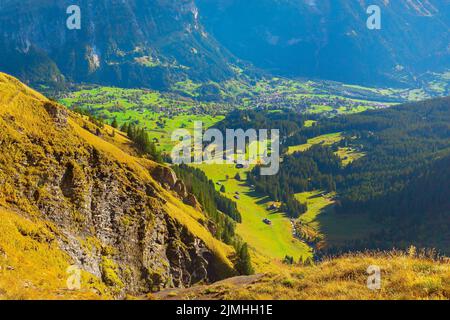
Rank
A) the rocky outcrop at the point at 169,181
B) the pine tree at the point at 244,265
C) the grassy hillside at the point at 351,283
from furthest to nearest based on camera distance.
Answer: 1. the rocky outcrop at the point at 169,181
2. the pine tree at the point at 244,265
3. the grassy hillside at the point at 351,283

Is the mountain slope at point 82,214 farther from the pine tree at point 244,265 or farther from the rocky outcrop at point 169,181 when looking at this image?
the rocky outcrop at point 169,181

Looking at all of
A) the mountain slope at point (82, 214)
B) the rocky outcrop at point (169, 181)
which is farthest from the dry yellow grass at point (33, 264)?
the rocky outcrop at point (169, 181)

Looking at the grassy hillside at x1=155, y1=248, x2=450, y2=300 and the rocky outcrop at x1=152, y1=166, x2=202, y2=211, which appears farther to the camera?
the rocky outcrop at x1=152, y1=166, x2=202, y2=211

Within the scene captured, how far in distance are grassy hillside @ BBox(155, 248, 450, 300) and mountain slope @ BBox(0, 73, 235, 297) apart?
49.2ft

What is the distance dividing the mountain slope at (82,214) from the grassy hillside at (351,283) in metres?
15.0

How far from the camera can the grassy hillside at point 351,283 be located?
21.7 meters

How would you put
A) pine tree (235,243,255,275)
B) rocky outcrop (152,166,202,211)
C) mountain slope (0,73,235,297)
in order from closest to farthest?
mountain slope (0,73,235,297)
pine tree (235,243,255,275)
rocky outcrop (152,166,202,211)

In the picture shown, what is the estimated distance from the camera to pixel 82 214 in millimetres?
47344

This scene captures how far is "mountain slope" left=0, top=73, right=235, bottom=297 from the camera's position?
121 ft

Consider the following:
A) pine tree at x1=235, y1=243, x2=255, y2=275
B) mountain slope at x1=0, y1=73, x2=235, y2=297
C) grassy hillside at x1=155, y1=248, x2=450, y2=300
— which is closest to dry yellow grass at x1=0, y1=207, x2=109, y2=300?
mountain slope at x1=0, y1=73, x2=235, y2=297

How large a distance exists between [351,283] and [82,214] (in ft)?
113

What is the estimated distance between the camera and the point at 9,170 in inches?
1614

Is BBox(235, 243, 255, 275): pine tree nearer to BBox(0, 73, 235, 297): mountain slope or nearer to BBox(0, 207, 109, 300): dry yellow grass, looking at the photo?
BBox(0, 73, 235, 297): mountain slope
